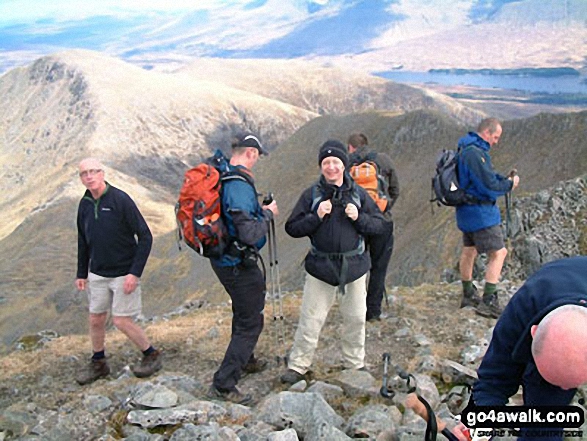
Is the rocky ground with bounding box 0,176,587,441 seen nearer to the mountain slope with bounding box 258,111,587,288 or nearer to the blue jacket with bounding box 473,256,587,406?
the blue jacket with bounding box 473,256,587,406

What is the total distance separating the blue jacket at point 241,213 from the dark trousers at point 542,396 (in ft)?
11.6

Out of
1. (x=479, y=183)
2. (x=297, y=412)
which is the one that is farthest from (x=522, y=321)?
(x=479, y=183)

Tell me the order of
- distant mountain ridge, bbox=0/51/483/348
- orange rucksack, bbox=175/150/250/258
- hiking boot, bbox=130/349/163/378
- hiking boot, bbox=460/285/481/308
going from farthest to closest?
distant mountain ridge, bbox=0/51/483/348 → hiking boot, bbox=460/285/481/308 → hiking boot, bbox=130/349/163/378 → orange rucksack, bbox=175/150/250/258

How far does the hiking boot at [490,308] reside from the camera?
8.54 m

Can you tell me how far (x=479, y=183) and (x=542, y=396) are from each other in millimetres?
5373

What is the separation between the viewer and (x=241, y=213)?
570cm

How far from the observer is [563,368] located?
2211 mm

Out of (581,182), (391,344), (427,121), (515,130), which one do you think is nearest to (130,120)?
(427,121)

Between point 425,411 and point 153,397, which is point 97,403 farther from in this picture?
point 425,411

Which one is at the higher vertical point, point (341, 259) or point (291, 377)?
point (341, 259)

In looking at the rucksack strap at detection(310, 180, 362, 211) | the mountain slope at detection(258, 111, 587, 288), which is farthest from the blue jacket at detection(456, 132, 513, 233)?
the mountain slope at detection(258, 111, 587, 288)

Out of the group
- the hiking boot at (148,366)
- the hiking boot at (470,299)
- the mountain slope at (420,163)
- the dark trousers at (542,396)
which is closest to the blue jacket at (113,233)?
the hiking boot at (148,366)

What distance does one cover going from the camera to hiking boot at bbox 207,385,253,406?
20.3 ft

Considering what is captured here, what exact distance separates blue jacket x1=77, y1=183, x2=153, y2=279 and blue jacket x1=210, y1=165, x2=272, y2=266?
160 cm
